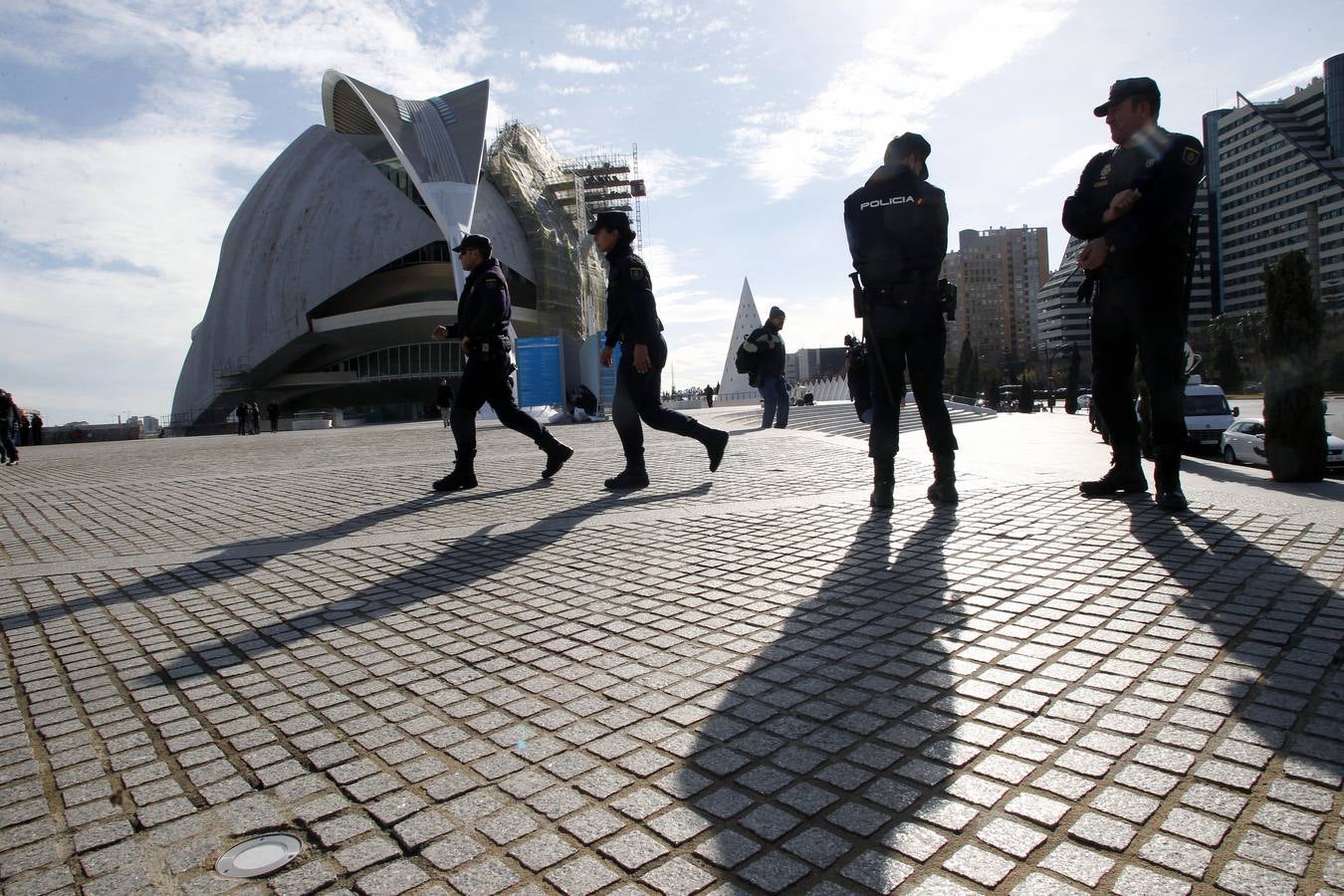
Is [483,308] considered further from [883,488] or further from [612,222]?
→ [883,488]

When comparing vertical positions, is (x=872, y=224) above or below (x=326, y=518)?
above

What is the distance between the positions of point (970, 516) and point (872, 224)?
1632 millimetres

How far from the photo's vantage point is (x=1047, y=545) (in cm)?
333

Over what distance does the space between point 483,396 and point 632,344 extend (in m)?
1.34

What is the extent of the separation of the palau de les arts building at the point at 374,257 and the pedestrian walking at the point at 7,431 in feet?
114

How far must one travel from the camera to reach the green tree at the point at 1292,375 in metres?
5.55

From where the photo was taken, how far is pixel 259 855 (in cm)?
139

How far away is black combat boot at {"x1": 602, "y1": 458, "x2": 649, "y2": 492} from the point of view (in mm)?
5836

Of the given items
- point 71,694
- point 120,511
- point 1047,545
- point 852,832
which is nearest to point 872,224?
point 1047,545

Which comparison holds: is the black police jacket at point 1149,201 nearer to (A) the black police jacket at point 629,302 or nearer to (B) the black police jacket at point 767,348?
(A) the black police jacket at point 629,302

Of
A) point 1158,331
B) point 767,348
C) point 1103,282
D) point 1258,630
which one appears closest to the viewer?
point 1258,630

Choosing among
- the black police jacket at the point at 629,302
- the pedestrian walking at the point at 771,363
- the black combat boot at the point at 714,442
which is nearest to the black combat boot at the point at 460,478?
the black police jacket at the point at 629,302

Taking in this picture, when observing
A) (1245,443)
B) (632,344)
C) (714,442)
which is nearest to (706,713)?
(632,344)

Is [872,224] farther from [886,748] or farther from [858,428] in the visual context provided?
[858,428]
